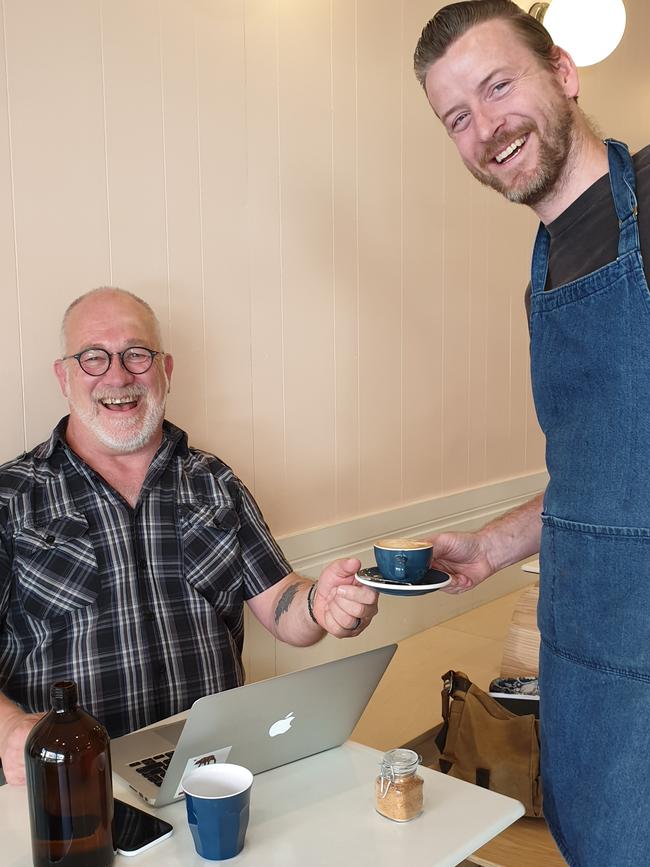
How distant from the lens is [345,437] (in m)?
2.73

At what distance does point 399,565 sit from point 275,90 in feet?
5.18

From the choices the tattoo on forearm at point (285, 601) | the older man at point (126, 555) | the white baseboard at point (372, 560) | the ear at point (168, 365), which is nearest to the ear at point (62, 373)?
the older man at point (126, 555)

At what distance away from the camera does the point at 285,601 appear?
198 centimetres

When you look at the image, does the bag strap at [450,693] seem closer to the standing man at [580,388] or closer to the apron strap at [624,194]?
the standing man at [580,388]

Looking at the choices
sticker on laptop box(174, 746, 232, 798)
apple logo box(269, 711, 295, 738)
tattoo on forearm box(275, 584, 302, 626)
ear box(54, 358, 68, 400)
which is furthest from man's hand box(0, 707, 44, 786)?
ear box(54, 358, 68, 400)

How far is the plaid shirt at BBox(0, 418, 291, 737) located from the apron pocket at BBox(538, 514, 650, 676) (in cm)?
83

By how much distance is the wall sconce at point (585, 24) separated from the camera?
2.88m

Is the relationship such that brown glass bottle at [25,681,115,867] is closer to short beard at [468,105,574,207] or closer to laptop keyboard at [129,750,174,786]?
laptop keyboard at [129,750,174,786]

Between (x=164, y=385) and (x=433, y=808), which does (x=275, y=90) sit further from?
(x=433, y=808)

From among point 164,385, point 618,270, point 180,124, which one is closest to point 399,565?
point 618,270

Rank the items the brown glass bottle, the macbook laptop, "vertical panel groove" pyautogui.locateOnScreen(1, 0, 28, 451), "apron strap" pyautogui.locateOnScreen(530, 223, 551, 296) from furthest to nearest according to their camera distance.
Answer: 1. "vertical panel groove" pyautogui.locateOnScreen(1, 0, 28, 451)
2. "apron strap" pyautogui.locateOnScreen(530, 223, 551, 296)
3. the macbook laptop
4. the brown glass bottle

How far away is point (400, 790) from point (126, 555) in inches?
34.2

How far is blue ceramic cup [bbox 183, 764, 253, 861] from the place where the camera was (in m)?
1.08

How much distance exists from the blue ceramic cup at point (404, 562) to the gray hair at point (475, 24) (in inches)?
33.7
